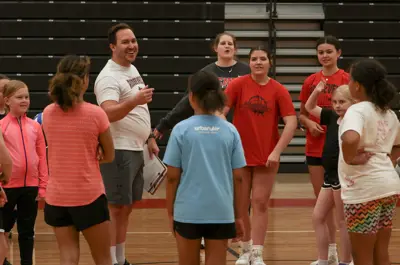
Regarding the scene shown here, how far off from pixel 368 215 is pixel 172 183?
1.03 metres

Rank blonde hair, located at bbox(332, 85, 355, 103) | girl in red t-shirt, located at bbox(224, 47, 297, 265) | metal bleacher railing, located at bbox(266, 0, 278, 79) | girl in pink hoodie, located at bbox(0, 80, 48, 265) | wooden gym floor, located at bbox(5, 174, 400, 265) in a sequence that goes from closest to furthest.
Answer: blonde hair, located at bbox(332, 85, 355, 103) < girl in pink hoodie, located at bbox(0, 80, 48, 265) < girl in red t-shirt, located at bbox(224, 47, 297, 265) < wooden gym floor, located at bbox(5, 174, 400, 265) < metal bleacher railing, located at bbox(266, 0, 278, 79)

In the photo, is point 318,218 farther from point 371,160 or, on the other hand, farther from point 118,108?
point 118,108

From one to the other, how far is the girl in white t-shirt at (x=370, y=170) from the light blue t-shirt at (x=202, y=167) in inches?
25.0

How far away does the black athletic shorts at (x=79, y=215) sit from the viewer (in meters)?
4.09

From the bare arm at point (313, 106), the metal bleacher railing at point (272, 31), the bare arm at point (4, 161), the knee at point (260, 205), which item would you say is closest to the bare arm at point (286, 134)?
the bare arm at point (313, 106)

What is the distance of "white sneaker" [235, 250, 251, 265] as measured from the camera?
19.0ft

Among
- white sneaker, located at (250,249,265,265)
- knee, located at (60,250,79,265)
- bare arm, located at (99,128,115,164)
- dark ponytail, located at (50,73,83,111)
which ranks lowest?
white sneaker, located at (250,249,265,265)

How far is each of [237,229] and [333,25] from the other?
322 inches

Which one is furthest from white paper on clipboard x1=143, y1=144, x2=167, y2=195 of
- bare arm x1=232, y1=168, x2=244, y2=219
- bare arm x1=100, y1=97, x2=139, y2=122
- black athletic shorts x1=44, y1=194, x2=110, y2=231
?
bare arm x1=232, y1=168, x2=244, y2=219

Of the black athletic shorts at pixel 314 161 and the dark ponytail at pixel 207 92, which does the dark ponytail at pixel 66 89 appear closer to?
the dark ponytail at pixel 207 92

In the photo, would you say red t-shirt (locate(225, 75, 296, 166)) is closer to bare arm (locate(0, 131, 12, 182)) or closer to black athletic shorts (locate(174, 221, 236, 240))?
black athletic shorts (locate(174, 221, 236, 240))

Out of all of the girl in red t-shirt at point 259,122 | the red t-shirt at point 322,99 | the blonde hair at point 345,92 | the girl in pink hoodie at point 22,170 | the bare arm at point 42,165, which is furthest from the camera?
the red t-shirt at point 322,99

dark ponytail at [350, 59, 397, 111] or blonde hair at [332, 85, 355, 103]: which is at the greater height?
dark ponytail at [350, 59, 397, 111]

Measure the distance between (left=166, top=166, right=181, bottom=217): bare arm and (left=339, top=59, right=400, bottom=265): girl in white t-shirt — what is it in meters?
0.86
